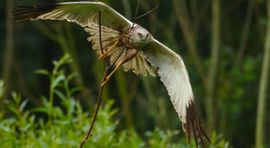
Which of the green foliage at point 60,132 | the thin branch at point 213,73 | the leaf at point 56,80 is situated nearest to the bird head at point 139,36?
the green foliage at point 60,132

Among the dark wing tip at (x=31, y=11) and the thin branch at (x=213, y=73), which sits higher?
the dark wing tip at (x=31, y=11)

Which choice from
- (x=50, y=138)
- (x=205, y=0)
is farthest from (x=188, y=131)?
(x=205, y=0)

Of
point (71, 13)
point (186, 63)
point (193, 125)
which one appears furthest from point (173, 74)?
point (186, 63)

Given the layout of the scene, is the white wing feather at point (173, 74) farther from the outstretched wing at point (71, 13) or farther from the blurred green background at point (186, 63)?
the blurred green background at point (186, 63)

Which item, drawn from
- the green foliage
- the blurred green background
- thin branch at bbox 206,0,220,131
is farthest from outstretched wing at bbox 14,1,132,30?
thin branch at bbox 206,0,220,131

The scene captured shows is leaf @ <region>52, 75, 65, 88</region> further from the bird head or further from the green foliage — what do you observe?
the bird head

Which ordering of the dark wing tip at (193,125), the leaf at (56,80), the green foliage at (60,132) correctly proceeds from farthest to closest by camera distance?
the leaf at (56,80), the green foliage at (60,132), the dark wing tip at (193,125)

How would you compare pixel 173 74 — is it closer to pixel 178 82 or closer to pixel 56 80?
pixel 178 82

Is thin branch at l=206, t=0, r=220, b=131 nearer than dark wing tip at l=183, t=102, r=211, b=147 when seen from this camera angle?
No
